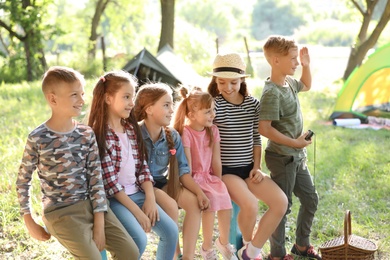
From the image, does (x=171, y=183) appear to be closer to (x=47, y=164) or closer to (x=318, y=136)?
(x=47, y=164)

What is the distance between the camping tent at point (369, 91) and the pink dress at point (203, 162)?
16.9 feet

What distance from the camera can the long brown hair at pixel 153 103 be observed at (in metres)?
3.01

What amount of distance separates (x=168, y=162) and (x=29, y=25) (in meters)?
11.8

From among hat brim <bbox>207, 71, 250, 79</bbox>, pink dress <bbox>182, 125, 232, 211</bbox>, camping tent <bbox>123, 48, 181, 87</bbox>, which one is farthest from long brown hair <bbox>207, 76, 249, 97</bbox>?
camping tent <bbox>123, 48, 181, 87</bbox>

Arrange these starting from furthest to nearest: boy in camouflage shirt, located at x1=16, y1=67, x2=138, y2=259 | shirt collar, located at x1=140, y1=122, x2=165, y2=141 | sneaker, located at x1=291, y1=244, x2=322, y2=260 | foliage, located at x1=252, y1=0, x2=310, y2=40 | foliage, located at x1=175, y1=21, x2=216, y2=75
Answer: foliage, located at x1=252, y1=0, x2=310, y2=40, foliage, located at x1=175, y1=21, x2=216, y2=75, sneaker, located at x1=291, y1=244, x2=322, y2=260, shirt collar, located at x1=140, y1=122, x2=165, y2=141, boy in camouflage shirt, located at x1=16, y1=67, x2=138, y2=259

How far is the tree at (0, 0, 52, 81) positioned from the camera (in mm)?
13469

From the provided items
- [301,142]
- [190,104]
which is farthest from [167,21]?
[301,142]

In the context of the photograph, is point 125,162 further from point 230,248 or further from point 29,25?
point 29,25

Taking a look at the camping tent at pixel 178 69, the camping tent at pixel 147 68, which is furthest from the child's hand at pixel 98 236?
the camping tent at pixel 178 69

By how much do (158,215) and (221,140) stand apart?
694 millimetres

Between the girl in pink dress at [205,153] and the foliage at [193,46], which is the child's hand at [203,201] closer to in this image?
the girl in pink dress at [205,153]

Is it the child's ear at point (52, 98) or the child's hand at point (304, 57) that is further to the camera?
the child's hand at point (304, 57)

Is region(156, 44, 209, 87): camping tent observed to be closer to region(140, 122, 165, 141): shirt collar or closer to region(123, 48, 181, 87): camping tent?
region(123, 48, 181, 87): camping tent

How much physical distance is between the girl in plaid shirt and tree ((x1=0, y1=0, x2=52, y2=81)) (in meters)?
11.5
